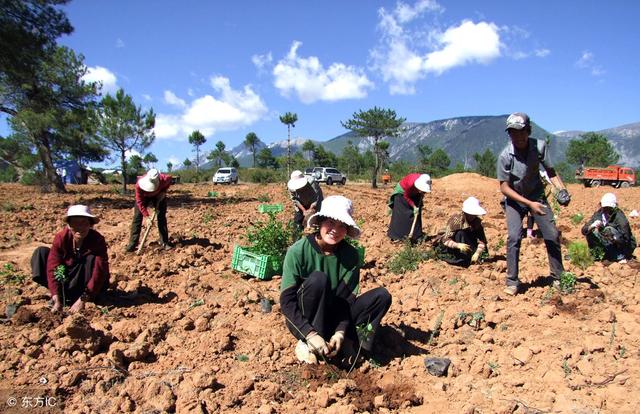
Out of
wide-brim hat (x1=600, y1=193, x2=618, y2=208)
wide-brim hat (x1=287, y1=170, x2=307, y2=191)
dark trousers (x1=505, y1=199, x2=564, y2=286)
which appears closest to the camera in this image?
dark trousers (x1=505, y1=199, x2=564, y2=286)

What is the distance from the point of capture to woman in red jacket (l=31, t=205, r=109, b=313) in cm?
373

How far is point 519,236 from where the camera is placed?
13.0ft

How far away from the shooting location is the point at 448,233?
5102mm

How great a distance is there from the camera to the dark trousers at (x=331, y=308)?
276 centimetres

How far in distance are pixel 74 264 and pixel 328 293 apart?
234cm

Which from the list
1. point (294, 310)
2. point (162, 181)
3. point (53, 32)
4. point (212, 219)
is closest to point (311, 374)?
point (294, 310)

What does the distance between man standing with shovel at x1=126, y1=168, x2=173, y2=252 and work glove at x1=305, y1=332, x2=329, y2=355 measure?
3.64 m

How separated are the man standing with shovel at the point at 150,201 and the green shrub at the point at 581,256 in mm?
4806

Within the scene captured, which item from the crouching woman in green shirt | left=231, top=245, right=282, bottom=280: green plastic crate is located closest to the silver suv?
left=231, top=245, right=282, bottom=280: green plastic crate

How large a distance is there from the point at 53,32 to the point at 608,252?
12.9 metres

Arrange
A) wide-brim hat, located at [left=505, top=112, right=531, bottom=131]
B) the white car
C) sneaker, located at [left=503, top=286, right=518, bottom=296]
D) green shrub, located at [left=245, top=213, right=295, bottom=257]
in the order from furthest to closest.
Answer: the white car → green shrub, located at [left=245, top=213, right=295, bottom=257] → sneaker, located at [left=503, top=286, right=518, bottom=296] → wide-brim hat, located at [left=505, top=112, right=531, bottom=131]

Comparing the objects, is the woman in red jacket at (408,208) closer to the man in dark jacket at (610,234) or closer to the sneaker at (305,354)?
the man in dark jacket at (610,234)

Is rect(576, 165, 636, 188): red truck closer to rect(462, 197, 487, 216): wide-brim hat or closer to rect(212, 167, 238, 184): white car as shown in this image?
rect(212, 167, 238, 184): white car

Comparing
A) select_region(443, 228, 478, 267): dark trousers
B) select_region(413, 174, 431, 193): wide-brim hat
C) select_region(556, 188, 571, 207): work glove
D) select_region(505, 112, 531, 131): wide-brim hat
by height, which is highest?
select_region(505, 112, 531, 131): wide-brim hat
